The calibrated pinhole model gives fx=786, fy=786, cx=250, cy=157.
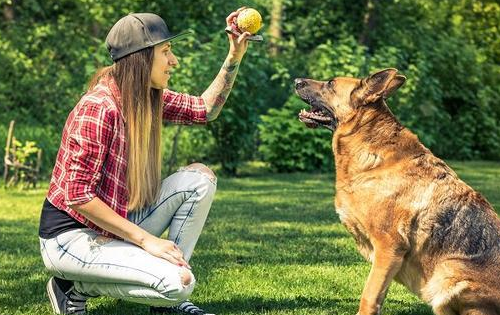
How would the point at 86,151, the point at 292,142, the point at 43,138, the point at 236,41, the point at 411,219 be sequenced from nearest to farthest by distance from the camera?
1. the point at 86,151
2. the point at 411,219
3. the point at 236,41
4. the point at 43,138
5. the point at 292,142

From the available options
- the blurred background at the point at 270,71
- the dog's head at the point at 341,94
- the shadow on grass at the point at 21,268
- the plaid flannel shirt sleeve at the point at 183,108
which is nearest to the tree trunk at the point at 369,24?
the blurred background at the point at 270,71

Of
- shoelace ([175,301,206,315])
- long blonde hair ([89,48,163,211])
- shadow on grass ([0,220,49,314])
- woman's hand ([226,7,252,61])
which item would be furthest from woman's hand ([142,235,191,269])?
woman's hand ([226,7,252,61])

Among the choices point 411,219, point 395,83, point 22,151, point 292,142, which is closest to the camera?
point 411,219

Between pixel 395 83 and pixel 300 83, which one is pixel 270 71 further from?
pixel 395 83

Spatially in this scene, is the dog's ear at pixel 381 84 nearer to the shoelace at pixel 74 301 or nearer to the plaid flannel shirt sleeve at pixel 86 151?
the plaid flannel shirt sleeve at pixel 86 151

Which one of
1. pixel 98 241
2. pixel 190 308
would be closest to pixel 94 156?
pixel 98 241

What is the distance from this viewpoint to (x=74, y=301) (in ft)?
16.8

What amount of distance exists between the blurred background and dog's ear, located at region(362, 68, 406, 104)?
909 centimetres

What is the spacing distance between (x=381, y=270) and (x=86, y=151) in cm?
194

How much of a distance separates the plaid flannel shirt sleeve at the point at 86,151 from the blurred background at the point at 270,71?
9.00 meters

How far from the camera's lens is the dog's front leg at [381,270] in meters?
→ 4.88

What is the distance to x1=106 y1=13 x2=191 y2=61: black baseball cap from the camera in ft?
15.6

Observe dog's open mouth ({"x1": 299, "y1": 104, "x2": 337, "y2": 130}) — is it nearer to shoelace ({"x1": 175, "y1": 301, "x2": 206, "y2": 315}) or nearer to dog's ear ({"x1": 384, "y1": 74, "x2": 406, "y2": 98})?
dog's ear ({"x1": 384, "y1": 74, "x2": 406, "y2": 98})

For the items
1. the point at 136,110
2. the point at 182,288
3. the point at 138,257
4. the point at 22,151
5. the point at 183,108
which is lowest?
the point at 22,151
